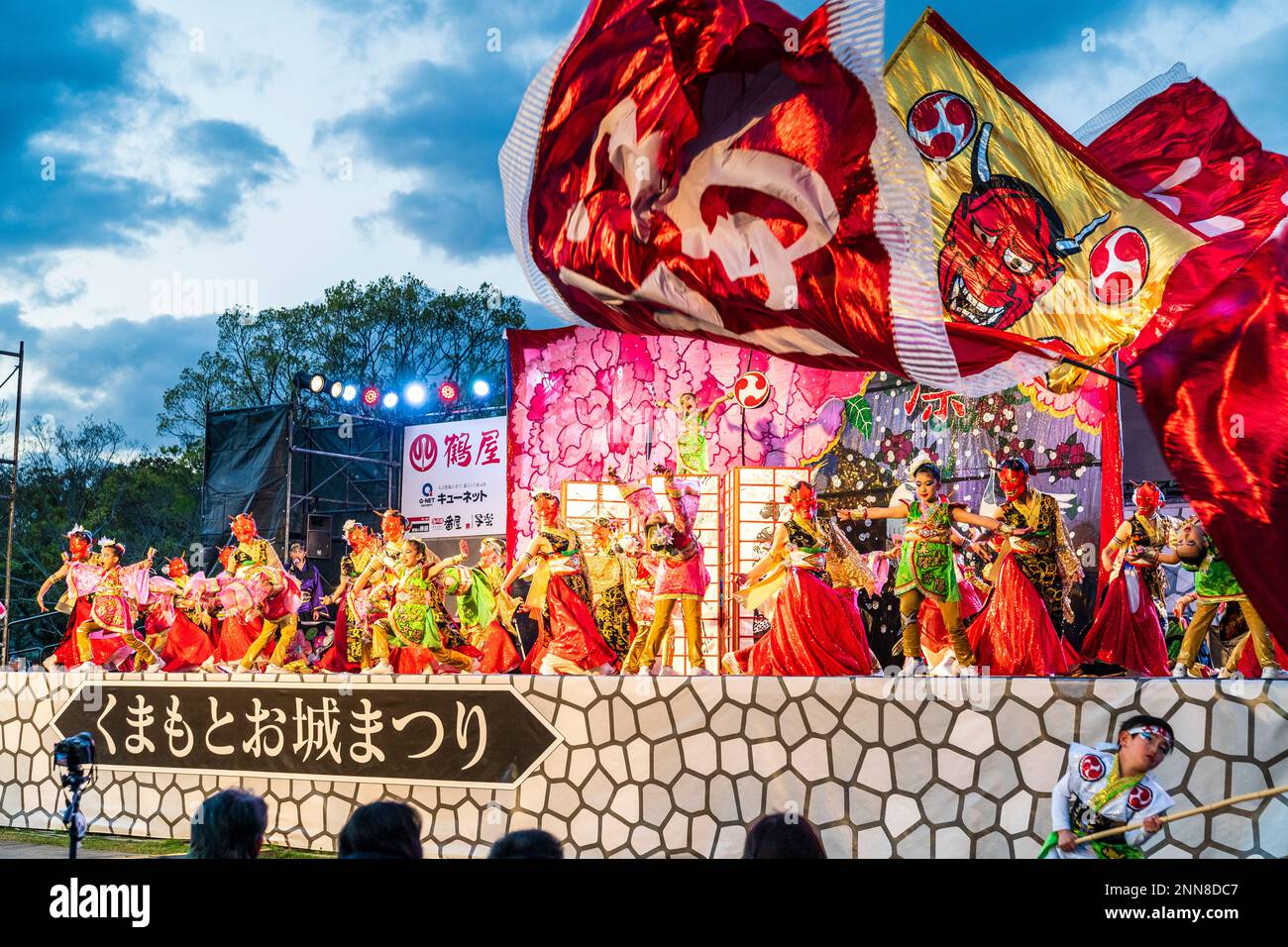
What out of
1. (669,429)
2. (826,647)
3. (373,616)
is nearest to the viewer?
(826,647)

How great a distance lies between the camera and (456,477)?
13.9 metres

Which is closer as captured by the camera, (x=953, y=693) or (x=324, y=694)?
(x=953, y=693)

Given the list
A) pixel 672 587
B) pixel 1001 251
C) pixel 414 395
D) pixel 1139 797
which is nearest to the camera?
pixel 1139 797

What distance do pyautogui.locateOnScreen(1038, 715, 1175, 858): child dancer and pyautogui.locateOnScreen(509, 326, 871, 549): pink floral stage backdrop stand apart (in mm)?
7255

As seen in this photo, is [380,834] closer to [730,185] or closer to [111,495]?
[730,185]

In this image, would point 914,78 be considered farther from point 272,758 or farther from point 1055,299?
point 272,758

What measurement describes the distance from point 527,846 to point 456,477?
39.3 ft

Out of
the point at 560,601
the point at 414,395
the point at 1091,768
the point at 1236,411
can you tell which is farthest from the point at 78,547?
the point at 1236,411

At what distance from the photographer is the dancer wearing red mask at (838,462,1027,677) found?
640 centimetres

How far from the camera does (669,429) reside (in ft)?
38.2

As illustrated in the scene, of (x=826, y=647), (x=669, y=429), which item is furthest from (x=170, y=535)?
(x=826, y=647)

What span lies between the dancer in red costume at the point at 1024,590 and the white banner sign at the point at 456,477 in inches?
315

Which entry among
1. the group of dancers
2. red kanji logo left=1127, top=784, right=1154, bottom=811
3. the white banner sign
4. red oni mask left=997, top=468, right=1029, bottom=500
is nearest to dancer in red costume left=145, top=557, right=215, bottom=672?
the group of dancers
